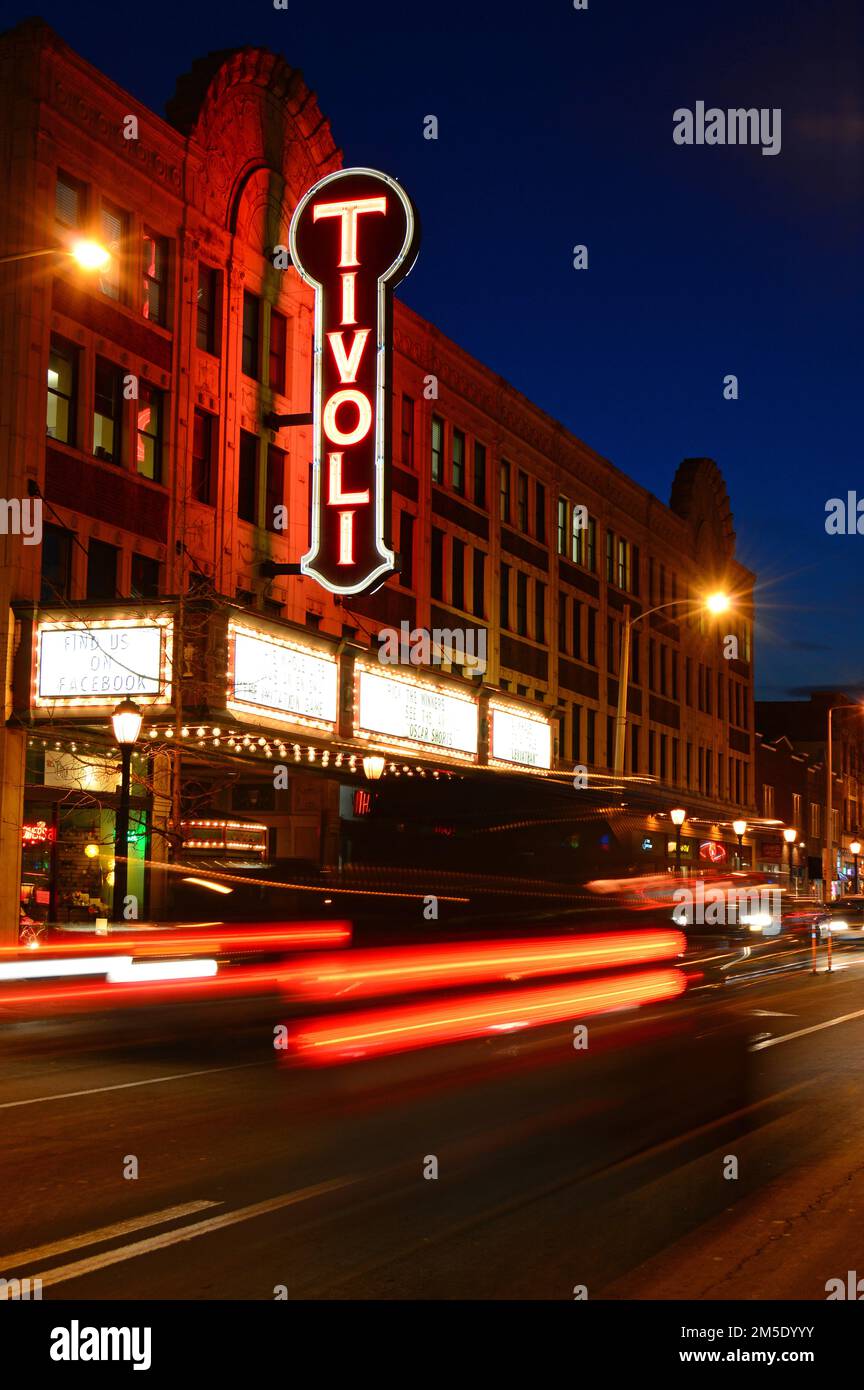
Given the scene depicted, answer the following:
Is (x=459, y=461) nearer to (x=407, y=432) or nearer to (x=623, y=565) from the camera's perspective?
(x=407, y=432)

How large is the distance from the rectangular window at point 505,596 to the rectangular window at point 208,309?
15.8 m

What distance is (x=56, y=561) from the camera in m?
25.5

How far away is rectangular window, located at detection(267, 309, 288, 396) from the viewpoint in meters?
32.0

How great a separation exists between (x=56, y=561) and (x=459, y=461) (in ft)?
59.2

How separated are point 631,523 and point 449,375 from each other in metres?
16.1

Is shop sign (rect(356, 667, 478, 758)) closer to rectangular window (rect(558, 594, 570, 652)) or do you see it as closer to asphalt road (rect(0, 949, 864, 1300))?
asphalt road (rect(0, 949, 864, 1300))

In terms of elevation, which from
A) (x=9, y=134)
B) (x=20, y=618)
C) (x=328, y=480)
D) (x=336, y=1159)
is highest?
(x=9, y=134)

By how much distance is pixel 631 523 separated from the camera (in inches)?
2144

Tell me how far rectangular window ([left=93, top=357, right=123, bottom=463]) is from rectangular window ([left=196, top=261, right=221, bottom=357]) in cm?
298

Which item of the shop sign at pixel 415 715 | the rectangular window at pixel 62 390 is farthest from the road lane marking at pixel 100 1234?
the shop sign at pixel 415 715

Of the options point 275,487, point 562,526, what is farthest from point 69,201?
point 562,526

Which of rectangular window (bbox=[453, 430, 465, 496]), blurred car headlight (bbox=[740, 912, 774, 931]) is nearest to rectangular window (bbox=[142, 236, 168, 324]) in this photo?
rectangular window (bbox=[453, 430, 465, 496])
